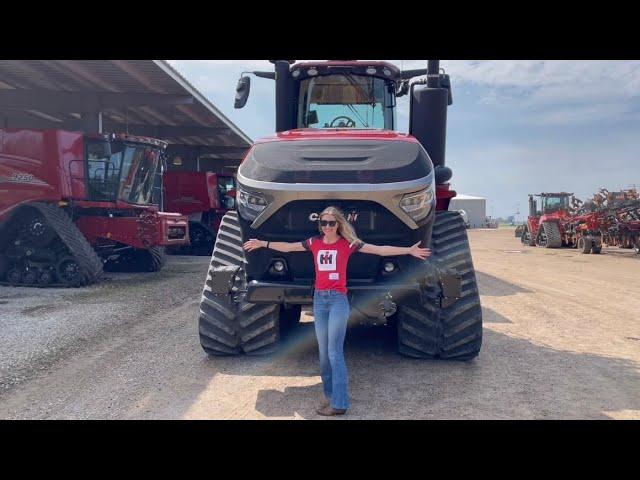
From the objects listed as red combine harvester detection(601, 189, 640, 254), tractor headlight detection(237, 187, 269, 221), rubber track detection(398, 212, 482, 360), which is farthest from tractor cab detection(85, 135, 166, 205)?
red combine harvester detection(601, 189, 640, 254)

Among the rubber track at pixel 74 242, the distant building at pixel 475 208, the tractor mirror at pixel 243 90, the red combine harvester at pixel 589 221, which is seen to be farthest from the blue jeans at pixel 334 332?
the distant building at pixel 475 208

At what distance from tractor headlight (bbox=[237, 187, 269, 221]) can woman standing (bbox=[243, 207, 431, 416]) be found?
2.07 ft

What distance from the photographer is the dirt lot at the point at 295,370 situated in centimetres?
423

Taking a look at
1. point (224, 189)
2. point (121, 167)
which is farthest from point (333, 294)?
point (224, 189)

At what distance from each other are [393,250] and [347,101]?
255 centimetres

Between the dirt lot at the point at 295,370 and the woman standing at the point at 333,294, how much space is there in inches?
10.5

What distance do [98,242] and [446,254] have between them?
1001 cm

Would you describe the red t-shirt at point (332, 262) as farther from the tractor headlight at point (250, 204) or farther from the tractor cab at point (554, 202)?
the tractor cab at point (554, 202)

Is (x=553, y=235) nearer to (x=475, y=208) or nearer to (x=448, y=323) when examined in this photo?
(x=448, y=323)

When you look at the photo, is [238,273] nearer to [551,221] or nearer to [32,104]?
[32,104]

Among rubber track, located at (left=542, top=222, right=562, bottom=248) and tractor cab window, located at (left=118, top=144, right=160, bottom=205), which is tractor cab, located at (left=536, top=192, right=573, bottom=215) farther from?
tractor cab window, located at (left=118, top=144, right=160, bottom=205)

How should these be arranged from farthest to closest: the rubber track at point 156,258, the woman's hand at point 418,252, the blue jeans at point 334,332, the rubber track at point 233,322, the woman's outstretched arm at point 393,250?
the rubber track at point 156,258, the rubber track at point 233,322, the woman's hand at point 418,252, the woman's outstretched arm at point 393,250, the blue jeans at point 334,332

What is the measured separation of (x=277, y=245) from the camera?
4.41 m

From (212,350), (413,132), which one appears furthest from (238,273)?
(413,132)
